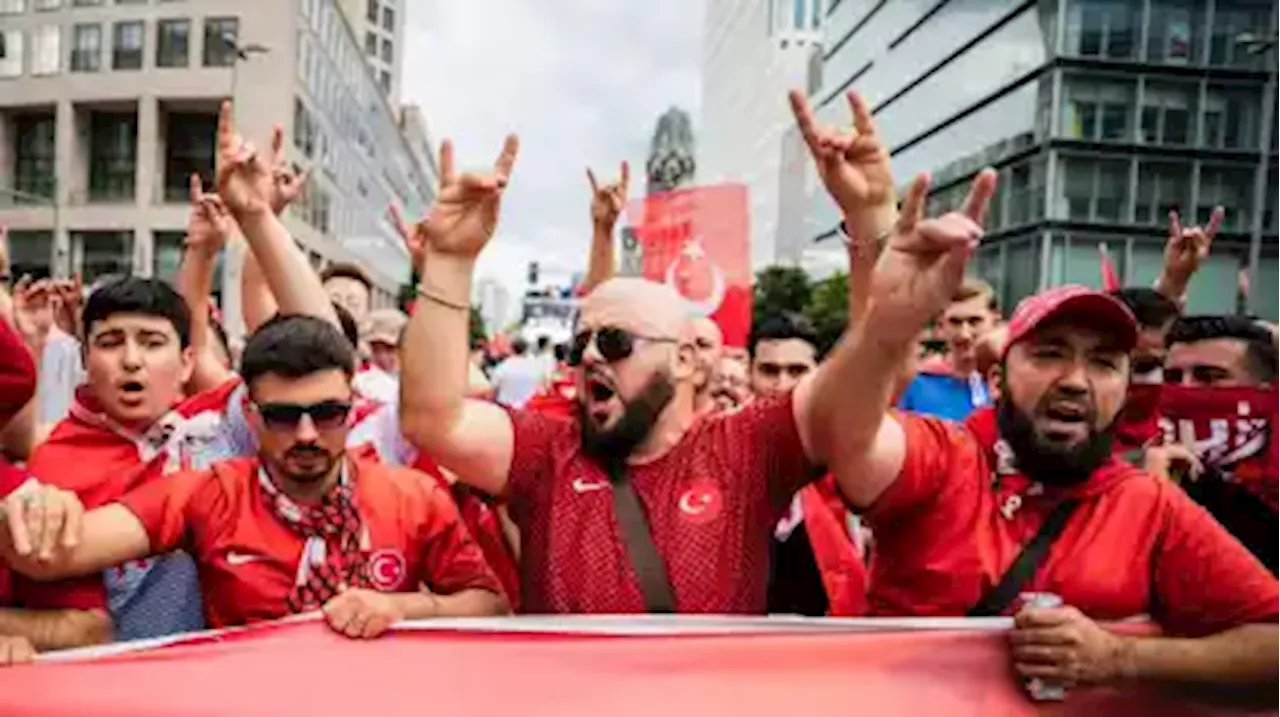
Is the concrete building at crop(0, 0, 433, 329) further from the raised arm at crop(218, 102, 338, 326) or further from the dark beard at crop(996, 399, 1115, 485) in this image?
the dark beard at crop(996, 399, 1115, 485)

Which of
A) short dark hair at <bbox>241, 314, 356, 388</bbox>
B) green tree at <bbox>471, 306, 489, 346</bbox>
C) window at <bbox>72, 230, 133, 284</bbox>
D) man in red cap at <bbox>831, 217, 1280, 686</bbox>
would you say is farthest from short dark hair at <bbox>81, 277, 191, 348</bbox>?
window at <bbox>72, 230, 133, 284</bbox>

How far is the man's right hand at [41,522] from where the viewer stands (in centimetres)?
231

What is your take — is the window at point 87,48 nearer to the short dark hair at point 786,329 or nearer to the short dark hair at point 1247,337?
the short dark hair at point 786,329

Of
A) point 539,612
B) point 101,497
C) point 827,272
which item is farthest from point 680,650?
point 827,272

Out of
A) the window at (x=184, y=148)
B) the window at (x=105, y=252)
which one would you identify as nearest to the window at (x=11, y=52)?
the window at (x=105, y=252)

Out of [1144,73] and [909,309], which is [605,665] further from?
[1144,73]

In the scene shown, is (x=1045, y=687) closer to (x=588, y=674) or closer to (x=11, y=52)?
(x=588, y=674)

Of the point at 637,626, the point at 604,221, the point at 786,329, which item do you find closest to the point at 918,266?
the point at 637,626

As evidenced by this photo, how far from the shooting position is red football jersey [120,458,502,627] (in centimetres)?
265

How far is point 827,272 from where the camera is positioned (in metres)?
70.6

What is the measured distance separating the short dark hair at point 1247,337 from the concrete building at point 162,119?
14.6ft

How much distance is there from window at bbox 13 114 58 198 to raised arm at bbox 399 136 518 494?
556cm

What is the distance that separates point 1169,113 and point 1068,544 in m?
39.9

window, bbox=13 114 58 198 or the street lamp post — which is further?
the street lamp post
